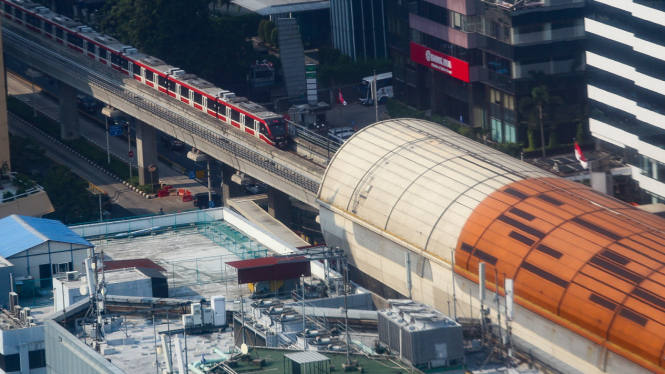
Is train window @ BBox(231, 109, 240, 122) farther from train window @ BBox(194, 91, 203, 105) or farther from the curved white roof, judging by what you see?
the curved white roof

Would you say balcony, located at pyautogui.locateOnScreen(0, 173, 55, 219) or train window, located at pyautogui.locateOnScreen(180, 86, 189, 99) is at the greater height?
train window, located at pyautogui.locateOnScreen(180, 86, 189, 99)

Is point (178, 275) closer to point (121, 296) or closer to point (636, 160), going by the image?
point (121, 296)

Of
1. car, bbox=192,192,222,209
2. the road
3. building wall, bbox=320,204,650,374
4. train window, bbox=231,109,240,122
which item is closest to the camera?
building wall, bbox=320,204,650,374

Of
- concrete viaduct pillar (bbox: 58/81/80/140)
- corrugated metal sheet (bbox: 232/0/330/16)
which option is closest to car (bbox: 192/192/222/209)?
concrete viaduct pillar (bbox: 58/81/80/140)

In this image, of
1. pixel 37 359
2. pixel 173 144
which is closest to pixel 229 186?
pixel 173 144

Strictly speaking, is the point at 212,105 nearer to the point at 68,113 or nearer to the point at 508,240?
the point at 68,113

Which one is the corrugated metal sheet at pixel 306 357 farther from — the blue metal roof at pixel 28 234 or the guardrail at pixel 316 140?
the guardrail at pixel 316 140
